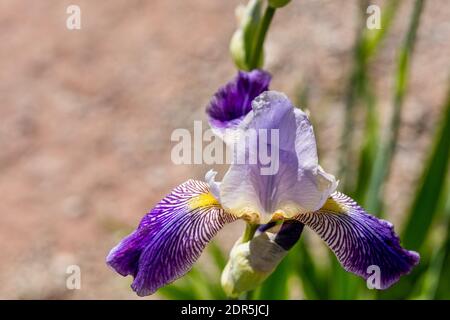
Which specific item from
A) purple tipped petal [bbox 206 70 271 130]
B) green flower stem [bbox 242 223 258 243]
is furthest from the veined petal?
green flower stem [bbox 242 223 258 243]

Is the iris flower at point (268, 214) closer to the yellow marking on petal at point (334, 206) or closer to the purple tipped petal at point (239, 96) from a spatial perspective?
the yellow marking on petal at point (334, 206)

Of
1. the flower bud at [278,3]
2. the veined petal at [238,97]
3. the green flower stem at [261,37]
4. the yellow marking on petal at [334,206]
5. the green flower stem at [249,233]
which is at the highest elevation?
the flower bud at [278,3]

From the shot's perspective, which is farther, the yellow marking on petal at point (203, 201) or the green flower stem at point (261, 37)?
the green flower stem at point (261, 37)

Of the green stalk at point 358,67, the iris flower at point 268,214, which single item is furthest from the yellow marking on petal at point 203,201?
the green stalk at point 358,67

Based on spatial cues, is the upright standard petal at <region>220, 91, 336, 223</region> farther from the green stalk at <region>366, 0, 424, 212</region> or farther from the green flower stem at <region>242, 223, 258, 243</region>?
the green stalk at <region>366, 0, 424, 212</region>

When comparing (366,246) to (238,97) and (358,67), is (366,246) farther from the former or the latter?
(358,67)

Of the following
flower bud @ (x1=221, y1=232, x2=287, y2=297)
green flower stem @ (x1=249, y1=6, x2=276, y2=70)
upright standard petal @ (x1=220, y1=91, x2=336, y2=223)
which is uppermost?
green flower stem @ (x1=249, y1=6, x2=276, y2=70)

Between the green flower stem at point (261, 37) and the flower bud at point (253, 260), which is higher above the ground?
the green flower stem at point (261, 37)
